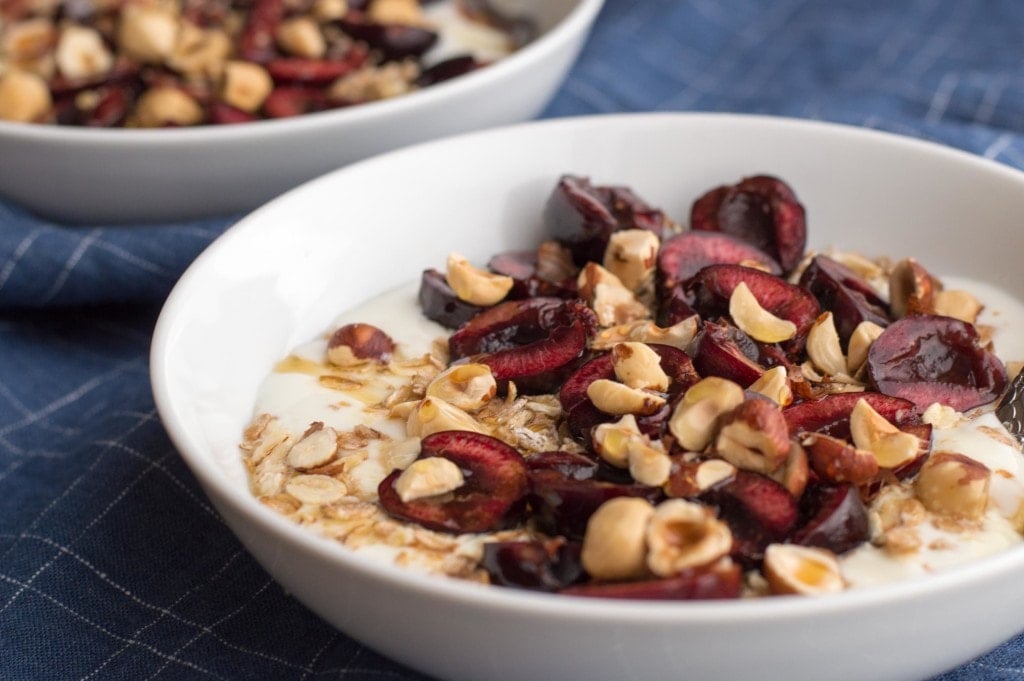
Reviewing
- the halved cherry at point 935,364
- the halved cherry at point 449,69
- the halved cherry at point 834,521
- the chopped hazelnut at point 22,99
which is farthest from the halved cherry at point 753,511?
the chopped hazelnut at point 22,99

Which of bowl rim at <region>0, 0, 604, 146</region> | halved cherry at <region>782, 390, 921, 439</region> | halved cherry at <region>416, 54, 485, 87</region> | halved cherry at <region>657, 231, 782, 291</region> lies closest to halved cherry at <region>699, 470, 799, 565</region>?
halved cherry at <region>782, 390, 921, 439</region>

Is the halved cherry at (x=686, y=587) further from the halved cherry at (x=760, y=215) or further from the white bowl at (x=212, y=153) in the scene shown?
the white bowl at (x=212, y=153)

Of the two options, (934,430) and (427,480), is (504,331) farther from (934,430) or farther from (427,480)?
(934,430)

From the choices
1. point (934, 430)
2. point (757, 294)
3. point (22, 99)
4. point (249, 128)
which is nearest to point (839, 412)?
point (934, 430)

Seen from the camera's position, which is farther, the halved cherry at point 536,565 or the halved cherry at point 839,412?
the halved cherry at point 839,412

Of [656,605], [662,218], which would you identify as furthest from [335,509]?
→ [662,218]

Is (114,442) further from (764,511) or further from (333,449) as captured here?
(764,511)
